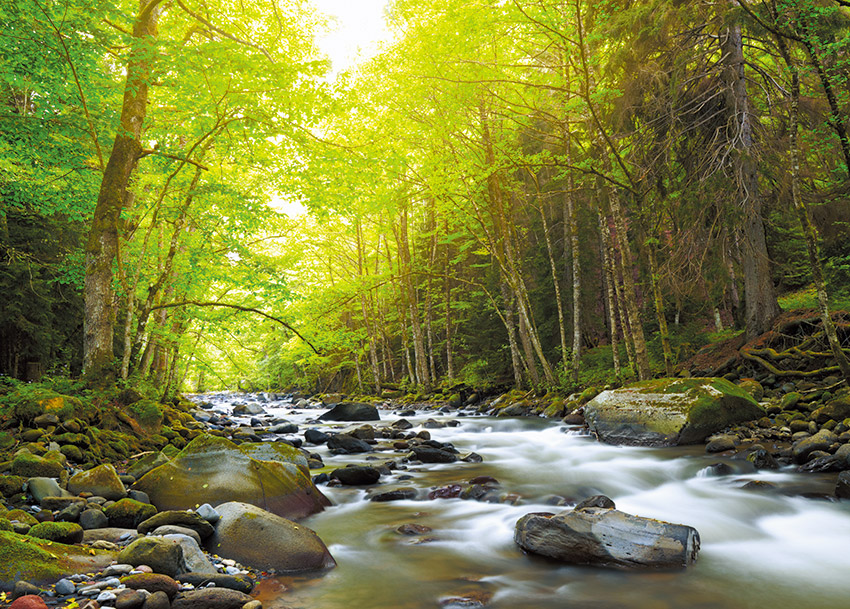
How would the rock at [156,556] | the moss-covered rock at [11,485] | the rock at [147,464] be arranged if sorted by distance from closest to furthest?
the rock at [156,556] → the moss-covered rock at [11,485] → the rock at [147,464]

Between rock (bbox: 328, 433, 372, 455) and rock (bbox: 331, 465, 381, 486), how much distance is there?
292 centimetres

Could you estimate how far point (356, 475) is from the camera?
25.5 ft

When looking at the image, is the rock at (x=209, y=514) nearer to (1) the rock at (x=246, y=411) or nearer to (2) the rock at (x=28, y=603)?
(2) the rock at (x=28, y=603)

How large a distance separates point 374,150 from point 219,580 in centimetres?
848

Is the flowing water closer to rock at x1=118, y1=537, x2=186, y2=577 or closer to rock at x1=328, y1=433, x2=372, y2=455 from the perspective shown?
rock at x1=118, y1=537, x2=186, y2=577

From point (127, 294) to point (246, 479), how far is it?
20.4 ft

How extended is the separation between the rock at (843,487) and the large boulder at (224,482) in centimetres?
609

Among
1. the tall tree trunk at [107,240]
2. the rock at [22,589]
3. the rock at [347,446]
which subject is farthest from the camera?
the rock at [347,446]

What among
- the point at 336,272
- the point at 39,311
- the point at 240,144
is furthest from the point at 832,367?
the point at 336,272

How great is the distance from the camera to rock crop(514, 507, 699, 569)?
4.23 meters

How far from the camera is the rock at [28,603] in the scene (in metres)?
2.67

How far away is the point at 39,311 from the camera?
40.4 feet

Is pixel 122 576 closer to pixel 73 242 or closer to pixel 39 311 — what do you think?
pixel 39 311

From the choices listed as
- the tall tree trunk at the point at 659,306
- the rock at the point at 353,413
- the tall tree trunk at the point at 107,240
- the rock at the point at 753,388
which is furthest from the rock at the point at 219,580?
the rock at the point at 353,413
